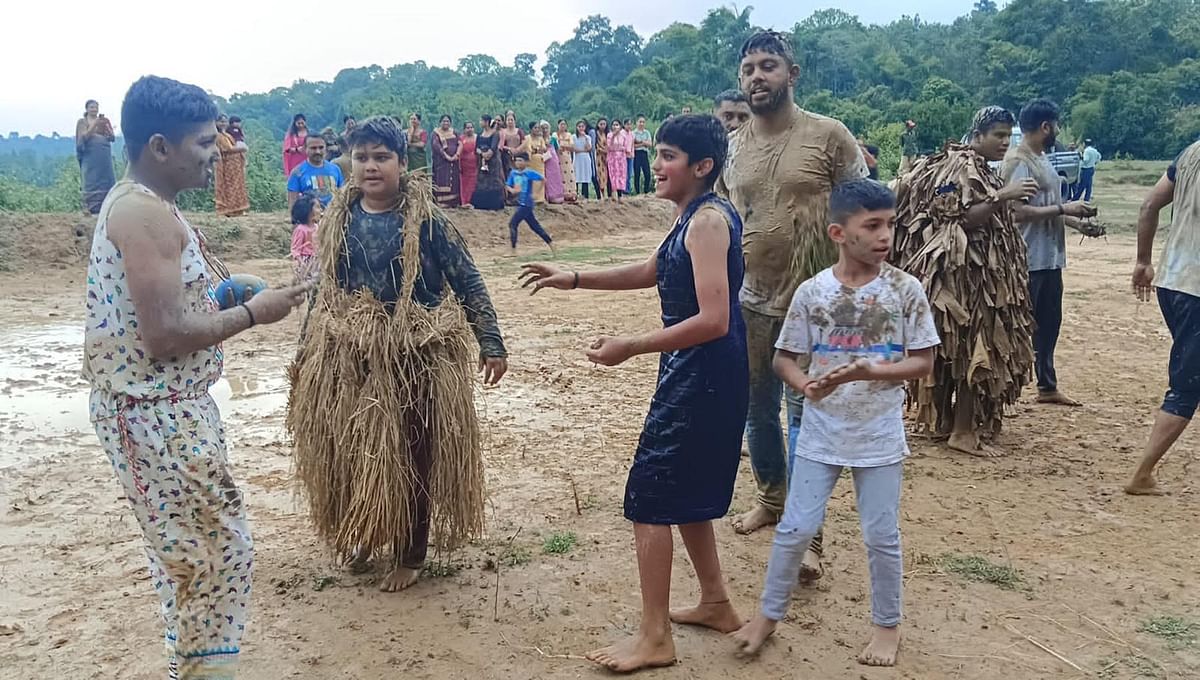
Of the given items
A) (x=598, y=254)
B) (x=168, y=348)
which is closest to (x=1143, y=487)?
(x=168, y=348)

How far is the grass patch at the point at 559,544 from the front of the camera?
4.02m

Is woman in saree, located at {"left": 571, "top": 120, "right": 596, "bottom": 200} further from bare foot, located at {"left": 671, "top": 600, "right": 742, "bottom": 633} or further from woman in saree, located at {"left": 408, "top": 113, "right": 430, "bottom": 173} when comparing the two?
bare foot, located at {"left": 671, "top": 600, "right": 742, "bottom": 633}

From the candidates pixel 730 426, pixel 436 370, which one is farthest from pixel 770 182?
pixel 436 370

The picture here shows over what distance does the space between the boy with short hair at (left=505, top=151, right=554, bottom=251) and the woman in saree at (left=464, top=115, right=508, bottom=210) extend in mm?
391

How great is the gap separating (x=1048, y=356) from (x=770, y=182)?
147 inches

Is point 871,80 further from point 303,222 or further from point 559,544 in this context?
point 559,544

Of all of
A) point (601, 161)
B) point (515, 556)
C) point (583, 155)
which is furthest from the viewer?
point (601, 161)

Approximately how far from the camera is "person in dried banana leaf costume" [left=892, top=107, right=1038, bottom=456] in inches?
210

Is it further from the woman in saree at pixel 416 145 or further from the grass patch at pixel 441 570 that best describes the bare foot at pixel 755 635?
the woman in saree at pixel 416 145

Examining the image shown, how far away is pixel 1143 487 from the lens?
4715 millimetres

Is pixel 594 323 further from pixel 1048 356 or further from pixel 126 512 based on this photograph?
pixel 126 512

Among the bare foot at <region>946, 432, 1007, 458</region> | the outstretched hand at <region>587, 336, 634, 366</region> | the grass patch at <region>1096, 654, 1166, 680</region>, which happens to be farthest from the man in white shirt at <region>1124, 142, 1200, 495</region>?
the outstretched hand at <region>587, 336, 634, 366</region>

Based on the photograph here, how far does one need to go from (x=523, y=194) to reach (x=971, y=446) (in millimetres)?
10366

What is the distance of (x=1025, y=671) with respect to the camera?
10.0 feet
